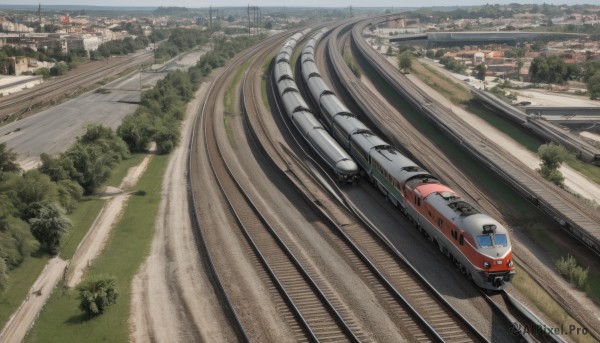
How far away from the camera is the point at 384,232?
3700 cm

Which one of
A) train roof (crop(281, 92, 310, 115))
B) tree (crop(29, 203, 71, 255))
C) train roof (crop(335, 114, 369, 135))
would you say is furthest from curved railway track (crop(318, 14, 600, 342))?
tree (crop(29, 203, 71, 255))

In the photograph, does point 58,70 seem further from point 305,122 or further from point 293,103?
point 305,122

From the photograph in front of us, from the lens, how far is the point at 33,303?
28.4 meters

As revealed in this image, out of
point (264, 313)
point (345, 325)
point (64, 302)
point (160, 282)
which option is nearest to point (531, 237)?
point (345, 325)

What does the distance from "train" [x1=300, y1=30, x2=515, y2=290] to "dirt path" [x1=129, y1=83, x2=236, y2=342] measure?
43.8 feet

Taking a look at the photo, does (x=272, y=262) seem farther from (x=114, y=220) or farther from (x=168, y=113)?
(x=168, y=113)

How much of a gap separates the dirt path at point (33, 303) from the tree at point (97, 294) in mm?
2355

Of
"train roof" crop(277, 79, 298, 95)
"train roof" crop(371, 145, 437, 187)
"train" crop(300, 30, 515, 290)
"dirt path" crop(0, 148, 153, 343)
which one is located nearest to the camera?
"dirt path" crop(0, 148, 153, 343)

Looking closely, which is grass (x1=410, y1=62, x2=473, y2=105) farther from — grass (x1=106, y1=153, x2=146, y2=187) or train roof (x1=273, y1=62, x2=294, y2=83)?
grass (x1=106, y1=153, x2=146, y2=187)

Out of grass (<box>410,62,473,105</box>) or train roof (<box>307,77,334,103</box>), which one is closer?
train roof (<box>307,77,334,103</box>)

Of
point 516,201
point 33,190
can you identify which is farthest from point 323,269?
point 33,190

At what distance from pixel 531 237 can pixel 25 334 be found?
3098 centimetres

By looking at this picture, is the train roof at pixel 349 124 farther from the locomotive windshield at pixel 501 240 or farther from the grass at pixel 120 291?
the locomotive windshield at pixel 501 240

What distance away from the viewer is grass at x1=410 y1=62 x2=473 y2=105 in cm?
8491
